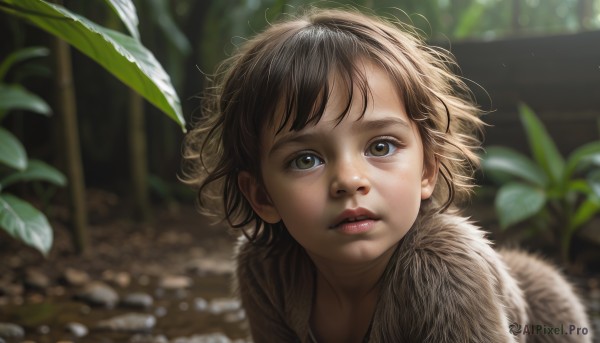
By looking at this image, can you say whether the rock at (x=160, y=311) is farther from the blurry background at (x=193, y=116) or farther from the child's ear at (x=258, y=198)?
the child's ear at (x=258, y=198)

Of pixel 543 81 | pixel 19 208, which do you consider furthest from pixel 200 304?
pixel 543 81

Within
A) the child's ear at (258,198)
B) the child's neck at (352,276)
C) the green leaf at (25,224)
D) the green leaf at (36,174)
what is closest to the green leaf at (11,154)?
the green leaf at (25,224)

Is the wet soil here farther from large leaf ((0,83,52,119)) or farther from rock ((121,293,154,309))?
large leaf ((0,83,52,119))

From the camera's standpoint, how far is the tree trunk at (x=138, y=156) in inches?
133

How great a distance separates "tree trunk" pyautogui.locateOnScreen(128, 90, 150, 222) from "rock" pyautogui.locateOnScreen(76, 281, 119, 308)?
1232 mm

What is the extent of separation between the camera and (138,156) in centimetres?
344

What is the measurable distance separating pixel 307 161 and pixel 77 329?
3.50 ft

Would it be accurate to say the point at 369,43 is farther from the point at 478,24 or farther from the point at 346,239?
the point at 478,24

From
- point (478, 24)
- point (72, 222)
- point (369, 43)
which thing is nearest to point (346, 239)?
point (369, 43)

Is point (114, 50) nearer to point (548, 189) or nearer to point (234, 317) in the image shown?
point (234, 317)

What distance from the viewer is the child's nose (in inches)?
42.8

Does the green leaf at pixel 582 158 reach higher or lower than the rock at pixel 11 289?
higher

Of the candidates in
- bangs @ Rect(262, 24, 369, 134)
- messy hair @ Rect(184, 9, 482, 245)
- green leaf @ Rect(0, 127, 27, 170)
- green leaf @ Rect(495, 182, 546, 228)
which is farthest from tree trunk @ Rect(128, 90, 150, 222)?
bangs @ Rect(262, 24, 369, 134)

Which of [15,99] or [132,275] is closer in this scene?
[15,99]
